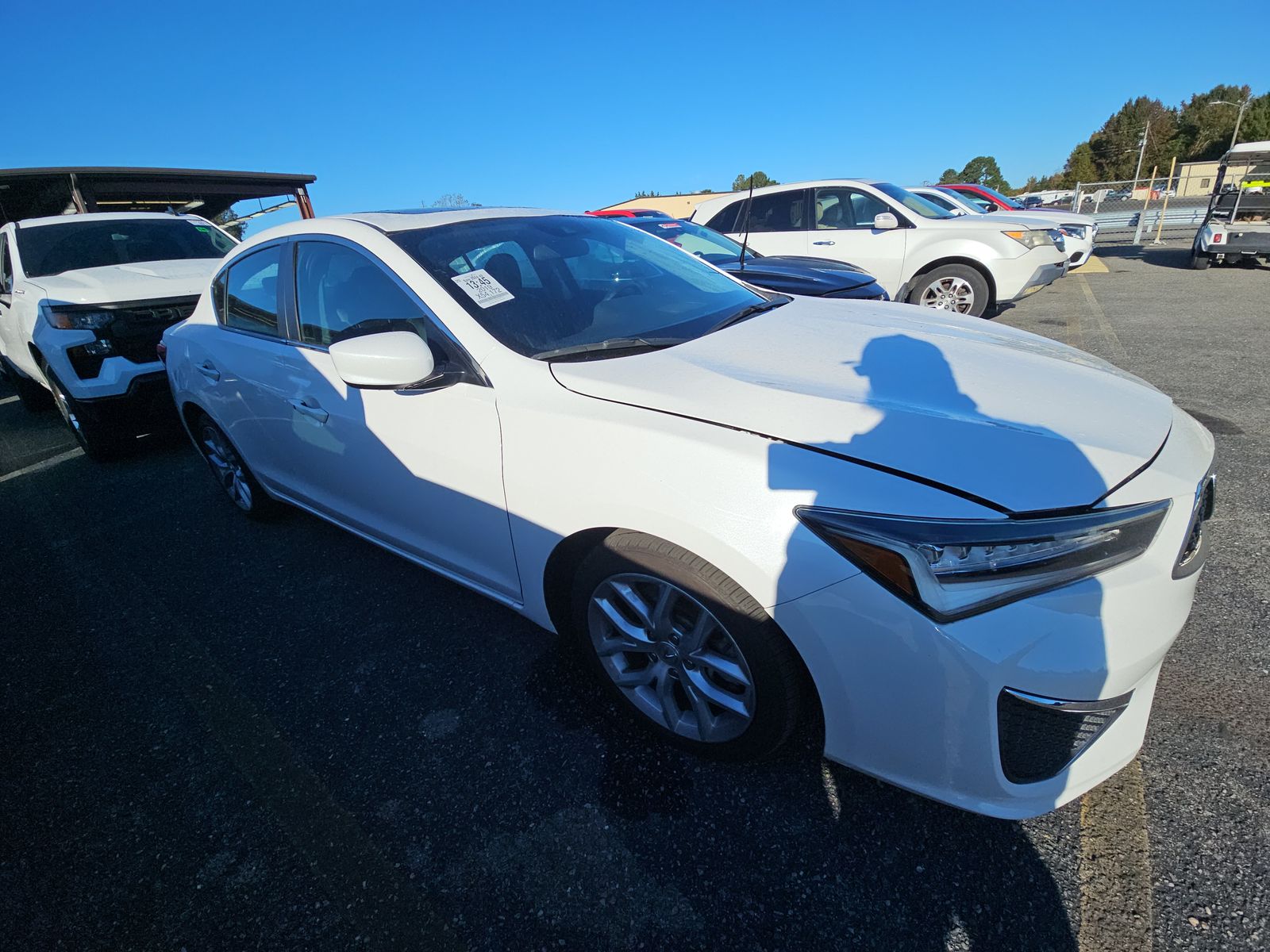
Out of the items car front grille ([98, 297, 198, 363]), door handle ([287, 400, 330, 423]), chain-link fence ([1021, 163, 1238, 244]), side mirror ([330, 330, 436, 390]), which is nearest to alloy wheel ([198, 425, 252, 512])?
door handle ([287, 400, 330, 423])

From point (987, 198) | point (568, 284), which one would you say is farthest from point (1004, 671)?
point (987, 198)

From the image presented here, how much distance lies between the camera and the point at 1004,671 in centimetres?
124

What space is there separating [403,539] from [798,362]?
1.60 meters

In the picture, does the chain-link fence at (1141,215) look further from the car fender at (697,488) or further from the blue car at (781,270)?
the car fender at (697,488)

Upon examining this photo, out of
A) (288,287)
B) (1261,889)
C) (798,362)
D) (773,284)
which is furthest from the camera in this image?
(773,284)

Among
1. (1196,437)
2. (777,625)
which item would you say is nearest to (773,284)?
(1196,437)

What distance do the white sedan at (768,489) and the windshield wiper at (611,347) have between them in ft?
0.04

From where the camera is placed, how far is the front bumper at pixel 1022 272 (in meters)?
6.82

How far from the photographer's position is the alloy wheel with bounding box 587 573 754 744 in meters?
1.65

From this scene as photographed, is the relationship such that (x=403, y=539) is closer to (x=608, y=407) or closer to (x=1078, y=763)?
(x=608, y=407)

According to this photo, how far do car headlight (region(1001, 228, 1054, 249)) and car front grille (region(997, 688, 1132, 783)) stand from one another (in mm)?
7079

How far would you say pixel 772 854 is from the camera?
5.16ft

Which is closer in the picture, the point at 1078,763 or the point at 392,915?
the point at 1078,763

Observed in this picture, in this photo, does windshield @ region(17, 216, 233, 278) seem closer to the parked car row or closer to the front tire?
the parked car row
